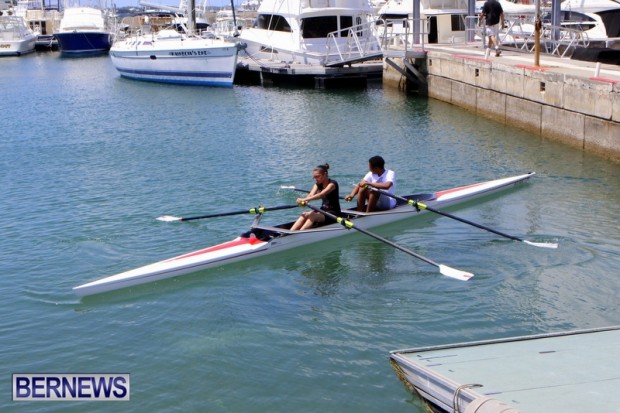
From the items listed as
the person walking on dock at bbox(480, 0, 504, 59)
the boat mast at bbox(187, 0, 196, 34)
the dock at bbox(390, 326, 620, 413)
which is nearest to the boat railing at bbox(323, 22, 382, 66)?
the boat mast at bbox(187, 0, 196, 34)

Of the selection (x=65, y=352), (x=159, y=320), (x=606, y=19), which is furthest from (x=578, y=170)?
(x=606, y=19)

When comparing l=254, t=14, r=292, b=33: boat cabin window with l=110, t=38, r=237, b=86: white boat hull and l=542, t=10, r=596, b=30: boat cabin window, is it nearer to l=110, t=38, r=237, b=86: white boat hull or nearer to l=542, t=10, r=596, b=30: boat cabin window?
l=110, t=38, r=237, b=86: white boat hull

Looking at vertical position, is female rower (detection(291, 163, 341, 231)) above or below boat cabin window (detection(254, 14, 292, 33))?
below

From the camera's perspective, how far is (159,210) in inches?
615

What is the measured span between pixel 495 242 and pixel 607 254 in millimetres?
1746

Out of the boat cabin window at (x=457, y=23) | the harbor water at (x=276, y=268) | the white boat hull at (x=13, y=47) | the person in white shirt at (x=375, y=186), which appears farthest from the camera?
the white boat hull at (x=13, y=47)

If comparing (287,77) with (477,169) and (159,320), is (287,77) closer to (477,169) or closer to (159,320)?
(477,169)

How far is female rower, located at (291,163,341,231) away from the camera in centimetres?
1266

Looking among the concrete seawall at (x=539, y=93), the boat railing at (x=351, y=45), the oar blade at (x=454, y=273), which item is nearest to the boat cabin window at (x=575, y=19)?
the concrete seawall at (x=539, y=93)

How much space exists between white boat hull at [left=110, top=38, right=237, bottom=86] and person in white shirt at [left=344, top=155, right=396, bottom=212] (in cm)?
2340

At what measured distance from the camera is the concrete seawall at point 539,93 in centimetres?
1823

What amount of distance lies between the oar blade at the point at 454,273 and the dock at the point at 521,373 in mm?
2673

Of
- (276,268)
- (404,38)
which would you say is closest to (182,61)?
(404,38)

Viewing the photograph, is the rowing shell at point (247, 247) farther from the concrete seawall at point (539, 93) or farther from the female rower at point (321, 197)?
the concrete seawall at point (539, 93)
